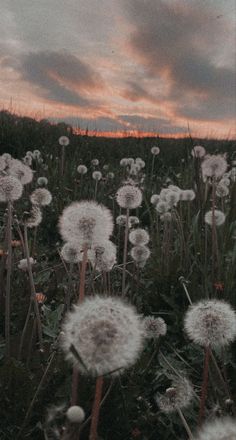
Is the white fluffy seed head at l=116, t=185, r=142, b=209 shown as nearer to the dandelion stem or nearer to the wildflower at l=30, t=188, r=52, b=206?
the wildflower at l=30, t=188, r=52, b=206

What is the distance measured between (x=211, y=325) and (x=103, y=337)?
513 mm

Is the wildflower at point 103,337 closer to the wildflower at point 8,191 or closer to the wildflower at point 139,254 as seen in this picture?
the wildflower at point 8,191

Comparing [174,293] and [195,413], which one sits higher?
[174,293]

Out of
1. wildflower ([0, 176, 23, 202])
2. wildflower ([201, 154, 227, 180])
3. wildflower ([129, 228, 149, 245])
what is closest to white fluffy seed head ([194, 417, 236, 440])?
wildflower ([0, 176, 23, 202])

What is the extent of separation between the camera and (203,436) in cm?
106

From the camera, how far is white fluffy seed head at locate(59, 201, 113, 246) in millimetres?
1527

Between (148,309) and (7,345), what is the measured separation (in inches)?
41.8

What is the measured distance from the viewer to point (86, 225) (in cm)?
153

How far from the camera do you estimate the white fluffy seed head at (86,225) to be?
1527 millimetres

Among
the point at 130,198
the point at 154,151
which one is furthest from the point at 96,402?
the point at 154,151

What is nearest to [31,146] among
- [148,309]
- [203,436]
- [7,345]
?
[148,309]

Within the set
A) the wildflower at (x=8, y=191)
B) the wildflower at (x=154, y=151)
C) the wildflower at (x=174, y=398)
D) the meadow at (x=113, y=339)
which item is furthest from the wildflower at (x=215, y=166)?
the wildflower at (x=154, y=151)

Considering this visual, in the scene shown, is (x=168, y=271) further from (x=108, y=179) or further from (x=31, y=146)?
(x=31, y=146)

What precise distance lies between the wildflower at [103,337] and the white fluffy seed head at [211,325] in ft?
1.16
